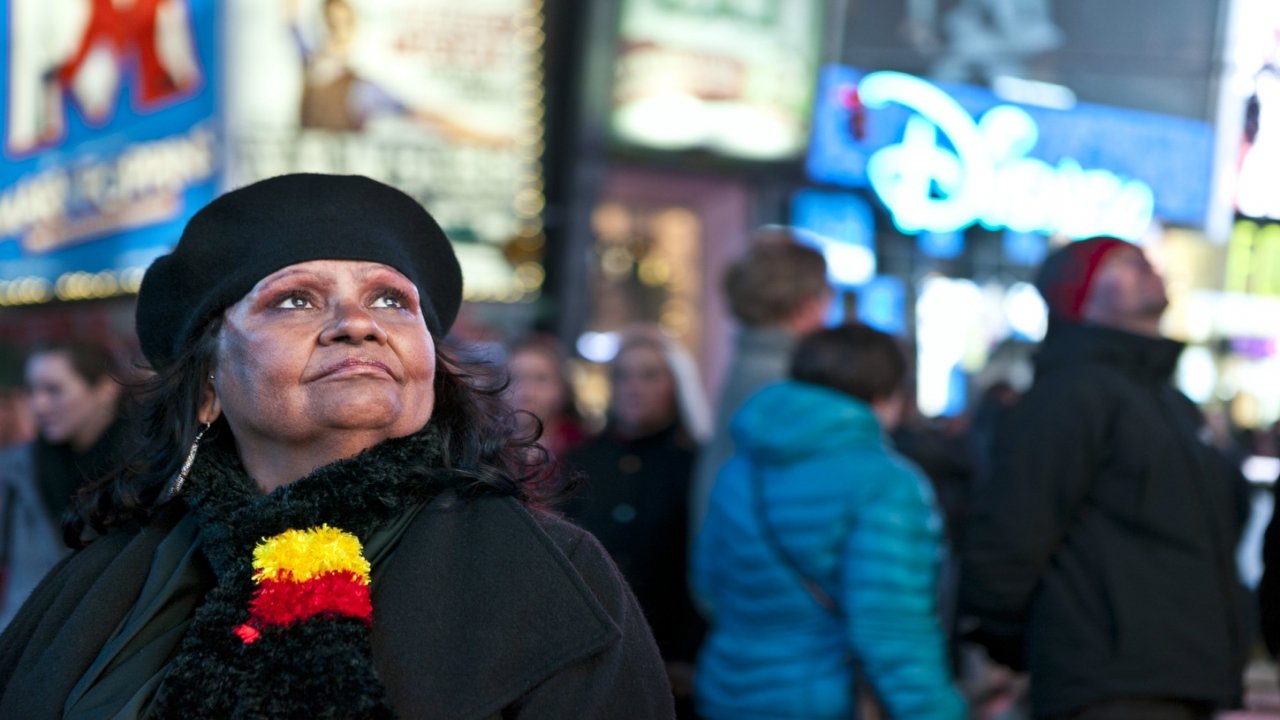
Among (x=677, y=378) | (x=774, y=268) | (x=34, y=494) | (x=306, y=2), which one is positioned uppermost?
(x=306, y=2)

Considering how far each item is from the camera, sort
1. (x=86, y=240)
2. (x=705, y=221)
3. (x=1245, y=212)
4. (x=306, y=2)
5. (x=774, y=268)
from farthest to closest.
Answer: (x=1245, y=212) → (x=705, y=221) → (x=86, y=240) → (x=306, y=2) → (x=774, y=268)

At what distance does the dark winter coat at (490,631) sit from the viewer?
2158mm

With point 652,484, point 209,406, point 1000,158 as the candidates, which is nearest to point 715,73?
point 1000,158

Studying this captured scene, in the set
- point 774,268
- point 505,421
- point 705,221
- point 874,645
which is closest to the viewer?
point 505,421

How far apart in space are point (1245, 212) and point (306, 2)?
11.5 metres

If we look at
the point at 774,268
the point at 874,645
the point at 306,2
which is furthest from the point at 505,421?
the point at 306,2

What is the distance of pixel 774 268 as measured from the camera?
16.6 feet

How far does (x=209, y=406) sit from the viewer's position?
2576mm

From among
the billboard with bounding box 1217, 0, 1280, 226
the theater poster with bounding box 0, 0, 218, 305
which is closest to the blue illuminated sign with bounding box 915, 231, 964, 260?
the billboard with bounding box 1217, 0, 1280, 226

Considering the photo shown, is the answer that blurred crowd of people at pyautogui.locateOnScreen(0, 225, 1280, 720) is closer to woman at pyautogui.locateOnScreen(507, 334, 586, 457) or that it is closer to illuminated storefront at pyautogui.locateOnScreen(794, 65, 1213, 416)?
woman at pyautogui.locateOnScreen(507, 334, 586, 457)

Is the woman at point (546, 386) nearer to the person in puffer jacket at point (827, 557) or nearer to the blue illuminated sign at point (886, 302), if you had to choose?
the person in puffer jacket at point (827, 557)

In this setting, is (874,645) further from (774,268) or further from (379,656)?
(379,656)

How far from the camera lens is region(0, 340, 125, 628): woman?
510cm

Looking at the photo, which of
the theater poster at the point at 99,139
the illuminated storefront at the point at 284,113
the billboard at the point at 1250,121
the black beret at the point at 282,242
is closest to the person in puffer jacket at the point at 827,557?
the black beret at the point at 282,242
